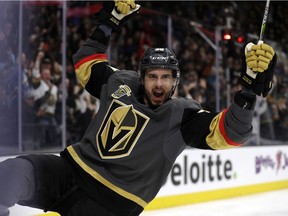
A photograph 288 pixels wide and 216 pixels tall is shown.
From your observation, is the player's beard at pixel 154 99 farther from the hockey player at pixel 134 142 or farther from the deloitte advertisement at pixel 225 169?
the deloitte advertisement at pixel 225 169

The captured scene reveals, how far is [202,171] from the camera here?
5.46 meters

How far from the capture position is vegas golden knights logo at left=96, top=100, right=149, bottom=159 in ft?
7.09

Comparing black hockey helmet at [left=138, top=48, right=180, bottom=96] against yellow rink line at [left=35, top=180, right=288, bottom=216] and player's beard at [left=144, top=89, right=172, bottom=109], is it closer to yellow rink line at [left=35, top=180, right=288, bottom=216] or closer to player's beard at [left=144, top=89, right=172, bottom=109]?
player's beard at [left=144, top=89, right=172, bottom=109]

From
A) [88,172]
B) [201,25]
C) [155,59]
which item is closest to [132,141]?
[88,172]

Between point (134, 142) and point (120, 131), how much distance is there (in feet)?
0.25

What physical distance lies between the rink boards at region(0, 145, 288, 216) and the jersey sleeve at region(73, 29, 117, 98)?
95.3 inches

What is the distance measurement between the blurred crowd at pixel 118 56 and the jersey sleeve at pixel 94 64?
33 cm

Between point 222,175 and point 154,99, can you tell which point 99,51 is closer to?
point 154,99

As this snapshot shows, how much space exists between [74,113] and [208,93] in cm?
199

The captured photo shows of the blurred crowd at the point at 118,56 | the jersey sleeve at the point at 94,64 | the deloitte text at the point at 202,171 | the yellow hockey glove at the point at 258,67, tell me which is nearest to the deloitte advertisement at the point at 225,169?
the deloitte text at the point at 202,171

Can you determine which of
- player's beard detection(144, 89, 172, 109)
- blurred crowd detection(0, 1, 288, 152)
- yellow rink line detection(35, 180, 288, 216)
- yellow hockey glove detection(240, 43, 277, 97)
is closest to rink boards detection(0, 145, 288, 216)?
yellow rink line detection(35, 180, 288, 216)

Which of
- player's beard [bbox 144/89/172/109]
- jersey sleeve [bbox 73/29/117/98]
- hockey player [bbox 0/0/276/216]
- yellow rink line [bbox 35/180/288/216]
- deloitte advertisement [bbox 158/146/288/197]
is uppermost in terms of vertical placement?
jersey sleeve [bbox 73/29/117/98]

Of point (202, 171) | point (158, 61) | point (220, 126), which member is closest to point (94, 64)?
point (158, 61)

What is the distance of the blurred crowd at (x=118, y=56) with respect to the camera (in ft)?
12.0
